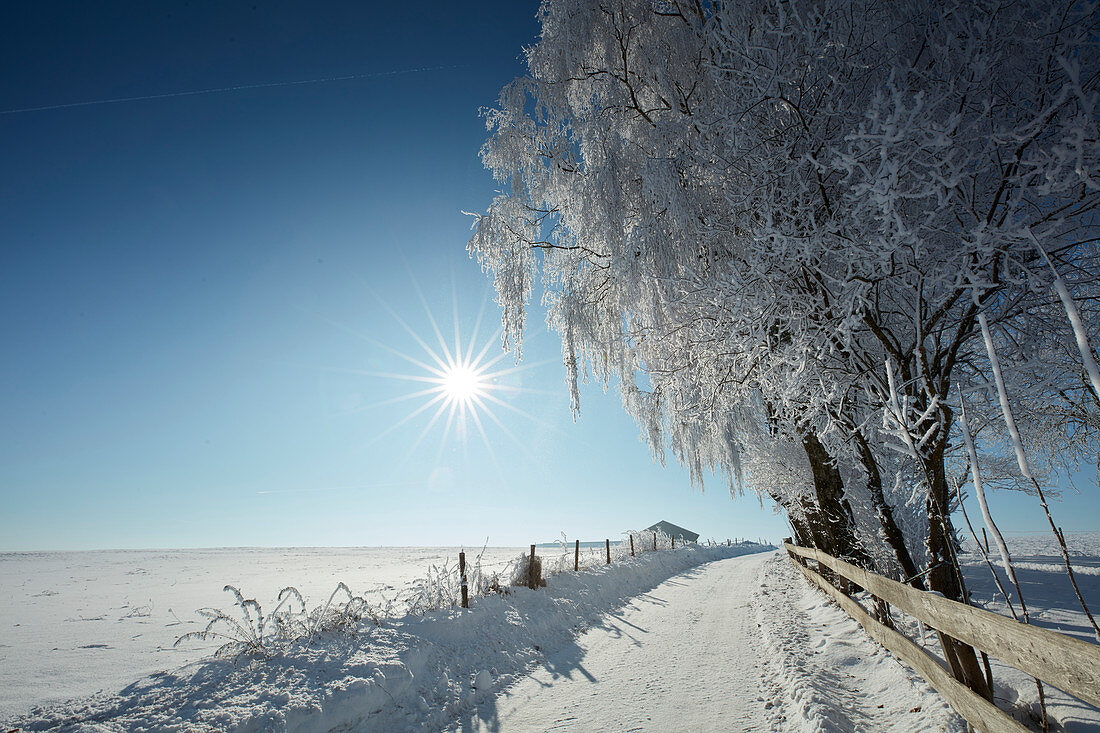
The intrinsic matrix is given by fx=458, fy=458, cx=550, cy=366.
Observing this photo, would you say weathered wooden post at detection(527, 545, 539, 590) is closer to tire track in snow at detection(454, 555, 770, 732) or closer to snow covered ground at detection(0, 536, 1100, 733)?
snow covered ground at detection(0, 536, 1100, 733)

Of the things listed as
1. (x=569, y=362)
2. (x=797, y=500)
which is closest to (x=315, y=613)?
(x=569, y=362)

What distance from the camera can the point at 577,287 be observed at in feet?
26.2

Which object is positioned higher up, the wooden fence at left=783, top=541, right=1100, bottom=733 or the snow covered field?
the wooden fence at left=783, top=541, right=1100, bottom=733

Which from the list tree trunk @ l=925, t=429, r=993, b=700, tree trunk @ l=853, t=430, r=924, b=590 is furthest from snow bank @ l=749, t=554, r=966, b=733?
tree trunk @ l=853, t=430, r=924, b=590

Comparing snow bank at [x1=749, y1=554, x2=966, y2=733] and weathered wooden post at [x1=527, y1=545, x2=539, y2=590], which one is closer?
snow bank at [x1=749, y1=554, x2=966, y2=733]

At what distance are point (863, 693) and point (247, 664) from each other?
5.60m

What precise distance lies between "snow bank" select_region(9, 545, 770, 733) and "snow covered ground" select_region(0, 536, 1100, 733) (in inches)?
0.6

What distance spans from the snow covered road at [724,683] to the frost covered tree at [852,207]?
3.25 feet

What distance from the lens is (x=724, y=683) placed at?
14.8ft

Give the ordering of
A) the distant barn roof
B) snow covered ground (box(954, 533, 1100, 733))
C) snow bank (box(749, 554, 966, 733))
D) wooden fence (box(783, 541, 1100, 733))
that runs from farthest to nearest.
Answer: the distant barn roof → snow bank (box(749, 554, 966, 733)) → snow covered ground (box(954, 533, 1100, 733)) → wooden fence (box(783, 541, 1100, 733))

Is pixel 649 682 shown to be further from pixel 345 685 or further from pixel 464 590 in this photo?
pixel 464 590

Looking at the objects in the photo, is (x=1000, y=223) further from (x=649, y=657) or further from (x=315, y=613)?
(x=315, y=613)

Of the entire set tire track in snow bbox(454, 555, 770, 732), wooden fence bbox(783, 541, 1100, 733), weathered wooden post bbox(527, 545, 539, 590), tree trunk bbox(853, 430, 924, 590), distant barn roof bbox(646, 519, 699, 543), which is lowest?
distant barn roof bbox(646, 519, 699, 543)

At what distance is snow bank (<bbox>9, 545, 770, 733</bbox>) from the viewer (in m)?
3.57
